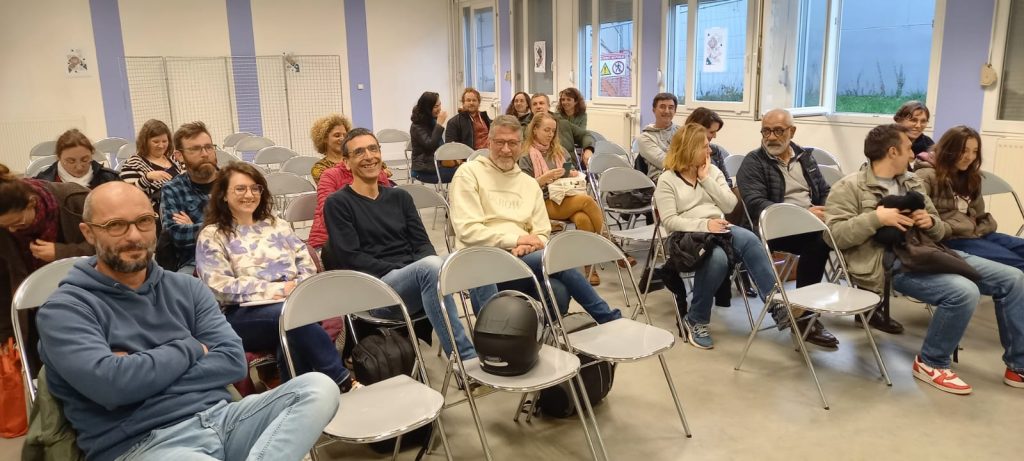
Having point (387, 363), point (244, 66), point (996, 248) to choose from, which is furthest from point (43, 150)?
point (996, 248)

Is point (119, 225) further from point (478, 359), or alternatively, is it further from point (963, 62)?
point (963, 62)

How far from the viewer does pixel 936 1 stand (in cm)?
536

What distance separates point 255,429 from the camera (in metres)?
1.95

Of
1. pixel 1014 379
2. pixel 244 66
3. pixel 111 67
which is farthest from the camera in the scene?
pixel 244 66

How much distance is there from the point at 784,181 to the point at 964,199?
92 centimetres

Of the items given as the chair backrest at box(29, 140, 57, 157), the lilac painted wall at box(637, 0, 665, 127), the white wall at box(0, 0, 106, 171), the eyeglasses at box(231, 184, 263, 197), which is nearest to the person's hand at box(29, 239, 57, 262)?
the eyeglasses at box(231, 184, 263, 197)

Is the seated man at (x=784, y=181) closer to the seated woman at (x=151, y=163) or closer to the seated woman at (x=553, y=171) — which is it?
the seated woman at (x=553, y=171)

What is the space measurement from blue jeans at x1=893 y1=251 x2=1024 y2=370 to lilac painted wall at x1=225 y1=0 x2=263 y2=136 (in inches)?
360

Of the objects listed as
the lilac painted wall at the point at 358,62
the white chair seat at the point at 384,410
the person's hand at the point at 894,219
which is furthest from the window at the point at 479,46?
the white chair seat at the point at 384,410

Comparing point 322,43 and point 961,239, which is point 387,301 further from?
point 322,43

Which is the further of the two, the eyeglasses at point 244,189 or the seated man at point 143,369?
the eyeglasses at point 244,189

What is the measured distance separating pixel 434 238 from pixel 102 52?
19.9ft

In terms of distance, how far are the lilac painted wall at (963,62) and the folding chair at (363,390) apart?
4.70 metres

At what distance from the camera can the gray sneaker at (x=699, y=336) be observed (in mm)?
3826
